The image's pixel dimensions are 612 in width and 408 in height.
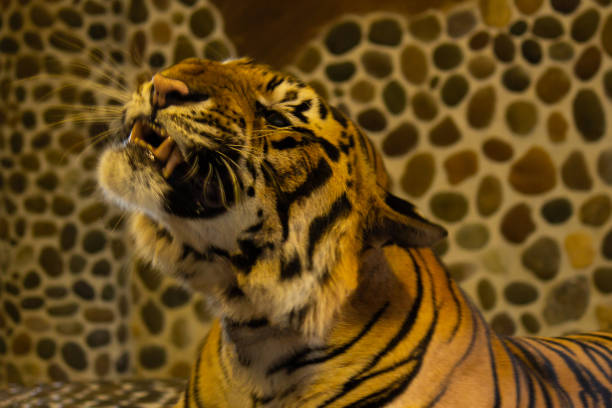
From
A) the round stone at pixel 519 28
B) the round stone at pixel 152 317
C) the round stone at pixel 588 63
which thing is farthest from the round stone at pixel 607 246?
the round stone at pixel 152 317

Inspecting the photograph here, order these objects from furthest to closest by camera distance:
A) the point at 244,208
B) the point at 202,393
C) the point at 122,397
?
the point at 122,397
the point at 202,393
the point at 244,208

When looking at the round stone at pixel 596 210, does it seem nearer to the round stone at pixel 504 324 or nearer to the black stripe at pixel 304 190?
the round stone at pixel 504 324

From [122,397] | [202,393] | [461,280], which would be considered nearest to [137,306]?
[122,397]

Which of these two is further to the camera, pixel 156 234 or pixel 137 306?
pixel 137 306

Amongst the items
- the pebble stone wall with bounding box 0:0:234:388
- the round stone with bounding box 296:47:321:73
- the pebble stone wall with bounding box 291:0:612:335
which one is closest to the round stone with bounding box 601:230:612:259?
the pebble stone wall with bounding box 291:0:612:335

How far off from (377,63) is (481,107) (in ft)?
1.55

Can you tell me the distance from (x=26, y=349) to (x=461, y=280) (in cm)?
188

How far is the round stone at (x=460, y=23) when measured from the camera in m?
2.31

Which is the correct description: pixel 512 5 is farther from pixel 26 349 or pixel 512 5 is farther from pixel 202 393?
pixel 26 349

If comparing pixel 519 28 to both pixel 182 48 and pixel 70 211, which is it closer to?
pixel 182 48

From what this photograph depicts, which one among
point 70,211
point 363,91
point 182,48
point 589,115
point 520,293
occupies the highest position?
point 182,48

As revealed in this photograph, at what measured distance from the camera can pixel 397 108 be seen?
2424mm

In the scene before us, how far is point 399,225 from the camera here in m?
0.87

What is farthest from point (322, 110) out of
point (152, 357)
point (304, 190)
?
point (152, 357)
